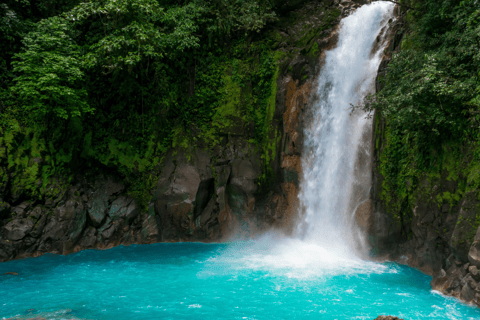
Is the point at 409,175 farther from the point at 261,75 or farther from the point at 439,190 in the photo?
the point at 261,75

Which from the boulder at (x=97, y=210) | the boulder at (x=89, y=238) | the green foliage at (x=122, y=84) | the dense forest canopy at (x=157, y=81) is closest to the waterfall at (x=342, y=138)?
the dense forest canopy at (x=157, y=81)

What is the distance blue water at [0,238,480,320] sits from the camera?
24.4 feet

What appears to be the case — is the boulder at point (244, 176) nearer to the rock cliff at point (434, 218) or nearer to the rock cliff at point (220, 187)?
the rock cliff at point (220, 187)

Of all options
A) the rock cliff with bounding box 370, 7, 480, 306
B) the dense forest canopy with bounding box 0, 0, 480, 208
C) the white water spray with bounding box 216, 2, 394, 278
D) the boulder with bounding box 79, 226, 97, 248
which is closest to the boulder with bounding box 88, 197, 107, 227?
the boulder with bounding box 79, 226, 97, 248

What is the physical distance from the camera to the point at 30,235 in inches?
464

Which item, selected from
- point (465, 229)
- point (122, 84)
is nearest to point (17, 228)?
point (122, 84)

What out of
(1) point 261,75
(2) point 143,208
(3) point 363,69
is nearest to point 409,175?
(3) point 363,69

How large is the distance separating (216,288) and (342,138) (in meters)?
8.64

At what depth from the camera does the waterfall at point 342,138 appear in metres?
12.6

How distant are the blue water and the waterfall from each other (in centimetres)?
→ 148

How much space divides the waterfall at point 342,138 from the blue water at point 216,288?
4.87 feet

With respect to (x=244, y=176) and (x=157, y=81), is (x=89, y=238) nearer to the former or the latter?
(x=244, y=176)

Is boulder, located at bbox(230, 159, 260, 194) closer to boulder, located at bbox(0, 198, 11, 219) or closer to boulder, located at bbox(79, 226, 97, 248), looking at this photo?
boulder, located at bbox(79, 226, 97, 248)

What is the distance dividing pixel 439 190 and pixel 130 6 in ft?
46.5
